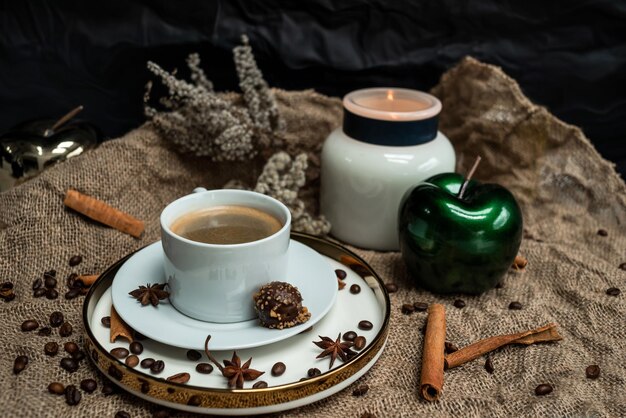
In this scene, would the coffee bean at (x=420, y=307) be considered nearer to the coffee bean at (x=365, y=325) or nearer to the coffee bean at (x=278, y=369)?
the coffee bean at (x=365, y=325)

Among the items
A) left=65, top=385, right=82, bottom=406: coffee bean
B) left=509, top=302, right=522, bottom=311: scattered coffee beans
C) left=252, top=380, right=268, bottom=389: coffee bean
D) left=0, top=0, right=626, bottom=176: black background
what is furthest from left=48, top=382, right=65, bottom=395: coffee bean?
left=0, top=0, right=626, bottom=176: black background

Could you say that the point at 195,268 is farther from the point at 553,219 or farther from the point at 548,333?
the point at 553,219

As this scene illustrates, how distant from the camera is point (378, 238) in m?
1.92

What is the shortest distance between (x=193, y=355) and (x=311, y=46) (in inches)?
48.6

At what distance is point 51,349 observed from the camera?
139 centimetres

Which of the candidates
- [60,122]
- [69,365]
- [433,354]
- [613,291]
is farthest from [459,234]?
[60,122]

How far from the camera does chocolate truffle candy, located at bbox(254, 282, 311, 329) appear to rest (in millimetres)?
1339

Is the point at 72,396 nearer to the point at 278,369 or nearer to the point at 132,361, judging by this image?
the point at 132,361

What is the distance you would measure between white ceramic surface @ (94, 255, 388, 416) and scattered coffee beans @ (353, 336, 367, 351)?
18mm

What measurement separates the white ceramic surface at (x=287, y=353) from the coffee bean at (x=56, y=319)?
10 cm

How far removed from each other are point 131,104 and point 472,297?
127 centimetres

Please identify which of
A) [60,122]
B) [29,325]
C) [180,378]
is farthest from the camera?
[60,122]

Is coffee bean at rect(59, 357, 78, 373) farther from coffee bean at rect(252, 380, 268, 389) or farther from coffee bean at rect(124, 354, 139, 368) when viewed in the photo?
coffee bean at rect(252, 380, 268, 389)

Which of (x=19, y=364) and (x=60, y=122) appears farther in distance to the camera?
(x=60, y=122)
